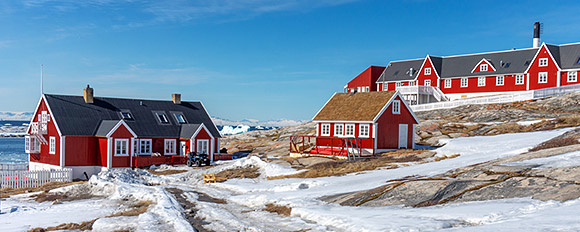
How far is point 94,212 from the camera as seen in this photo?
21.3 meters

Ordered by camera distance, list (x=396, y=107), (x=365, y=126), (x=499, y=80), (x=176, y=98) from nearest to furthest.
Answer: (x=365, y=126) < (x=396, y=107) < (x=176, y=98) < (x=499, y=80)

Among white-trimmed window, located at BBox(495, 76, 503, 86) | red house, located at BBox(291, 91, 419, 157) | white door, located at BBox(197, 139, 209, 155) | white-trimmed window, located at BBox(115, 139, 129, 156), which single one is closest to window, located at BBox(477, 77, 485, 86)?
white-trimmed window, located at BBox(495, 76, 503, 86)

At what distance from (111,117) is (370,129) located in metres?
23.1

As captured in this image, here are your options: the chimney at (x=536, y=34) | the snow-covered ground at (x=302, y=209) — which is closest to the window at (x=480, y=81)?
the chimney at (x=536, y=34)

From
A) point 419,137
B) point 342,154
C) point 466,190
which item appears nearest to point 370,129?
point 342,154

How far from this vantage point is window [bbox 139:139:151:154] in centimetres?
4344

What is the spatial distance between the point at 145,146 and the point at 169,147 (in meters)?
2.52

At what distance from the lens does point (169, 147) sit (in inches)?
1794

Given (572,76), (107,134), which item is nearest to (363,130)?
(107,134)

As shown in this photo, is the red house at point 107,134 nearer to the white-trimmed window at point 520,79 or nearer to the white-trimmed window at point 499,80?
the white-trimmed window at point 499,80

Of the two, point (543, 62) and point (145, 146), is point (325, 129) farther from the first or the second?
point (543, 62)

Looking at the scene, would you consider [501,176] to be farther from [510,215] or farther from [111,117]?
[111,117]

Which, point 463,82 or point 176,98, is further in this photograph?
point 463,82

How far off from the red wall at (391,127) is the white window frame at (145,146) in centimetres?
2010
